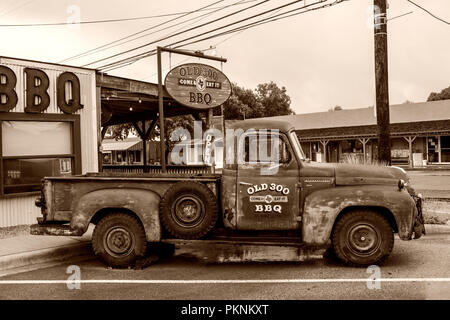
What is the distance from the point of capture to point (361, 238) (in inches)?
263

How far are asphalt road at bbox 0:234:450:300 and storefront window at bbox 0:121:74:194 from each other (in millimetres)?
4208

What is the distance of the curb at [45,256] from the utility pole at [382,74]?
24.0 feet

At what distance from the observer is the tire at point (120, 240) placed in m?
7.07

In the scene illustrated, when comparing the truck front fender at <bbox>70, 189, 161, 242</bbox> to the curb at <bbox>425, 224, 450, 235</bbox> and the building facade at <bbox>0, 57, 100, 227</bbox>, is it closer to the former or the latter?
the building facade at <bbox>0, 57, 100, 227</bbox>

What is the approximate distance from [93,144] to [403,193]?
27.0 ft

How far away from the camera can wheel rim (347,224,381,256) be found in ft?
21.8

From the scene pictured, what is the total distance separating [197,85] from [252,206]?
20.1 ft

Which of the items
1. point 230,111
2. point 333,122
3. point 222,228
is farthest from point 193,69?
point 230,111

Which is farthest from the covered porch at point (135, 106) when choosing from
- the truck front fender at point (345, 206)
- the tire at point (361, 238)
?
the tire at point (361, 238)

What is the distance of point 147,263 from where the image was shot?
7.14m

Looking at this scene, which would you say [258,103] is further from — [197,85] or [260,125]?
[260,125]

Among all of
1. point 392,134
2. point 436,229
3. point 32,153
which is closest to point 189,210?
point 436,229
